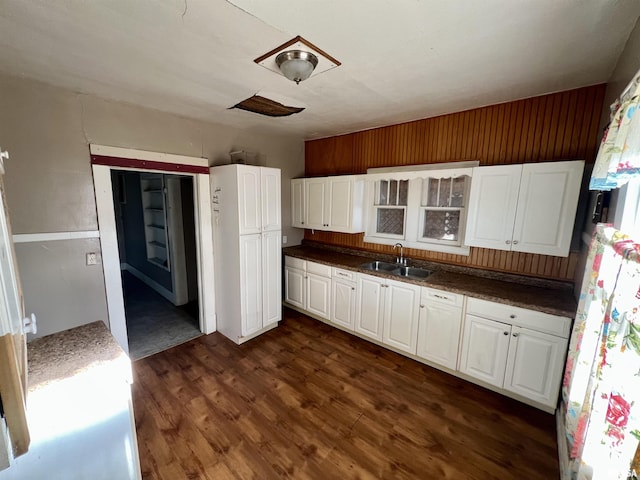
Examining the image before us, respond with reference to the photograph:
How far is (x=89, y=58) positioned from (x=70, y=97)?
803 mm

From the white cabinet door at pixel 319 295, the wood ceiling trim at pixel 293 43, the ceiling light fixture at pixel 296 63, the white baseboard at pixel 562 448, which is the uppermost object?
the wood ceiling trim at pixel 293 43

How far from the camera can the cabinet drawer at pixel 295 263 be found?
3623 mm

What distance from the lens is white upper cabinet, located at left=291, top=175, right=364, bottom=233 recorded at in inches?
134

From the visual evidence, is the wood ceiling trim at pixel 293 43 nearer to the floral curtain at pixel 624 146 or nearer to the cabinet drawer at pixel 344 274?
the floral curtain at pixel 624 146

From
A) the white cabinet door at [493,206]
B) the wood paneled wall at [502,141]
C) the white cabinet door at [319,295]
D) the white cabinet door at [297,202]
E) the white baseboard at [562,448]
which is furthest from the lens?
the white cabinet door at [297,202]

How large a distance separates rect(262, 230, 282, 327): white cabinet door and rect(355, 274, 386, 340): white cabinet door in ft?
3.46

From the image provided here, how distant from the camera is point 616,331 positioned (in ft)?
3.02

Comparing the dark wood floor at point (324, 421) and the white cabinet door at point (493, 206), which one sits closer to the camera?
the dark wood floor at point (324, 421)

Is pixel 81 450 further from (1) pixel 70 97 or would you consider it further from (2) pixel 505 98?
(2) pixel 505 98

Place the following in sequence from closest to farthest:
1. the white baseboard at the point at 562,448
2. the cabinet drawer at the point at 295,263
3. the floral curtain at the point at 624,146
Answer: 1. the floral curtain at the point at 624,146
2. the white baseboard at the point at 562,448
3. the cabinet drawer at the point at 295,263

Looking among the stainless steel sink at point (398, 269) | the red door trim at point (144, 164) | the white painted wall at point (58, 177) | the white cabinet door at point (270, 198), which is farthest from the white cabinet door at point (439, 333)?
the white painted wall at point (58, 177)

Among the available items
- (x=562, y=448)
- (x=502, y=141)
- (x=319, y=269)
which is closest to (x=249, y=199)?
(x=319, y=269)

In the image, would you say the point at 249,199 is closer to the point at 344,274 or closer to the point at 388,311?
the point at 344,274

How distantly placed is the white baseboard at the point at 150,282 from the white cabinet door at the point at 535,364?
4357mm
